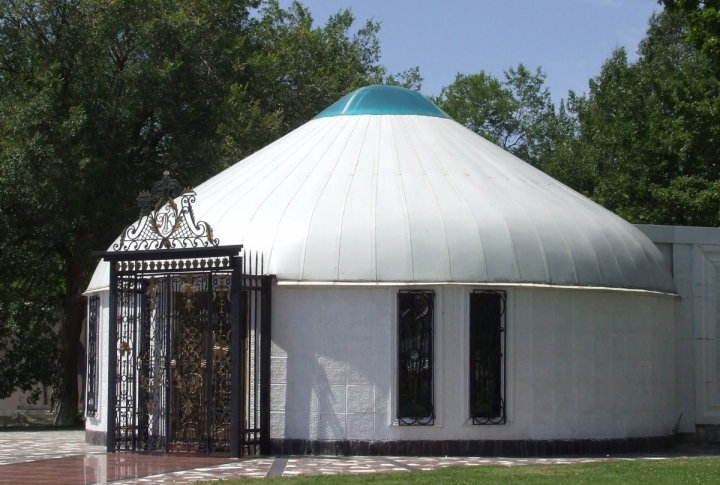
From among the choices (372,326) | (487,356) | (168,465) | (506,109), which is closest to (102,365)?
(168,465)

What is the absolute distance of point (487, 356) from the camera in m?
13.9

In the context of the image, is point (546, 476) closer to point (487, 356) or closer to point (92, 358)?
point (487, 356)

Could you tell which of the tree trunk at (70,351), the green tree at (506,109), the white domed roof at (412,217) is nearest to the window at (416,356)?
the white domed roof at (412,217)

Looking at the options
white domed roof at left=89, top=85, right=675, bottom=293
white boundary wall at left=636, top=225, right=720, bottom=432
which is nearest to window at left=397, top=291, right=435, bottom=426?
white domed roof at left=89, top=85, right=675, bottom=293

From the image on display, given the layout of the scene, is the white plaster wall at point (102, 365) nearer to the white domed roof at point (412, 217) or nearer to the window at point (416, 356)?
the white domed roof at point (412, 217)

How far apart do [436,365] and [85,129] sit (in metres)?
10.5

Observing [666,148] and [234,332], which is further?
[666,148]

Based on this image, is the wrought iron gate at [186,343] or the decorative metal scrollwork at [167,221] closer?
the wrought iron gate at [186,343]

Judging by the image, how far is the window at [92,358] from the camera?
16522mm

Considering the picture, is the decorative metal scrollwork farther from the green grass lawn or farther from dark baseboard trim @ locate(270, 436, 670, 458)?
the green grass lawn

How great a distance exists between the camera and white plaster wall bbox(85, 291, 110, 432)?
16016mm

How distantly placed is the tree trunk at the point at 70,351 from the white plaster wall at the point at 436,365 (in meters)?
10.5

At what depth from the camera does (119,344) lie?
1470 cm

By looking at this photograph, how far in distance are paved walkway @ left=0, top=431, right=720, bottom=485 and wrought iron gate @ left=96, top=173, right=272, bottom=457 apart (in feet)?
1.40
